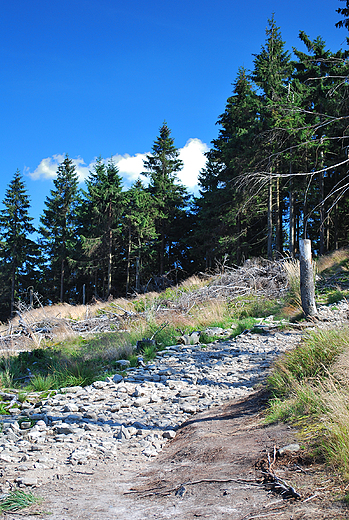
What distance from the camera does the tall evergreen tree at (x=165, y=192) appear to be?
33.2 metres

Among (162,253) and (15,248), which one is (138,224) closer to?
(162,253)

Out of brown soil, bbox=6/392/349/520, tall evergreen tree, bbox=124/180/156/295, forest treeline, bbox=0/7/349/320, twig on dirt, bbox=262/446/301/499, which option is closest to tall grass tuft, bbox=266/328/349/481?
brown soil, bbox=6/392/349/520

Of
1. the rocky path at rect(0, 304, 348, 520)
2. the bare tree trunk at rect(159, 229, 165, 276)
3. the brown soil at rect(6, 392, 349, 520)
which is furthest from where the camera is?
the bare tree trunk at rect(159, 229, 165, 276)

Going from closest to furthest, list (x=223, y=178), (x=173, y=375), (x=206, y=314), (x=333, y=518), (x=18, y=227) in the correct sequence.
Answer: (x=333, y=518) < (x=173, y=375) < (x=206, y=314) < (x=223, y=178) < (x=18, y=227)

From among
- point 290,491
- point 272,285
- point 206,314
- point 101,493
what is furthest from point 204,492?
point 272,285

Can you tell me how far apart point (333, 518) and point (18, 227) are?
3809 cm

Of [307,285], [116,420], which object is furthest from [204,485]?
[307,285]

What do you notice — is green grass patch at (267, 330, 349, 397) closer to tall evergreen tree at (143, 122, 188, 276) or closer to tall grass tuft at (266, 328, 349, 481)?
tall grass tuft at (266, 328, 349, 481)

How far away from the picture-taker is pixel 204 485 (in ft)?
7.79

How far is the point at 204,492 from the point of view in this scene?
7.47 feet

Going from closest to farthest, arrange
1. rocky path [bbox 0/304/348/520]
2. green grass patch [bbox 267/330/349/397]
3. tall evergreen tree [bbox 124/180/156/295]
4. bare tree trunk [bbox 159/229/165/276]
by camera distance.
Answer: rocky path [bbox 0/304/348/520], green grass patch [bbox 267/330/349/397], tall evergreen tree [bbox 124/180/156/295], bare tree trunk [bbox 159/229/165/276]

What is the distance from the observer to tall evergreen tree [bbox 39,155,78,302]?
35031 millimetres

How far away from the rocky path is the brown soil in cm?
2

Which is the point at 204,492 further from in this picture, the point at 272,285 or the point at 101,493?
the point at 272,285
